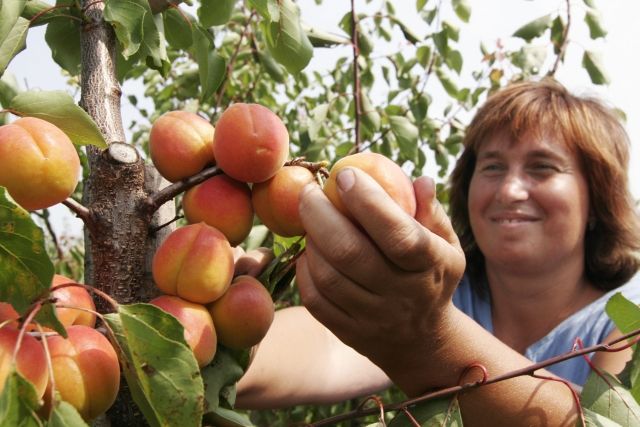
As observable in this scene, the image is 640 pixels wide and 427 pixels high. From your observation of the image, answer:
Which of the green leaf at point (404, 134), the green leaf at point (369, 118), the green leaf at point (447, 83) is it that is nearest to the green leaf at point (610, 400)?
the green leaf at point (404, 134)

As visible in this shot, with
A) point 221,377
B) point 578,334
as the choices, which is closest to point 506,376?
point 221,377

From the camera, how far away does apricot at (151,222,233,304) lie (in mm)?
631

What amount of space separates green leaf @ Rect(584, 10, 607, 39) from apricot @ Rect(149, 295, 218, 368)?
190cm

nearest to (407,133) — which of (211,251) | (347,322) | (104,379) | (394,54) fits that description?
(394,54)

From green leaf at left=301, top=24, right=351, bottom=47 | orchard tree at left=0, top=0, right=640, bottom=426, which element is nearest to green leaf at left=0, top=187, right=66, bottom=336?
orchard tree at left=0, top=0, right=640, bottom=426

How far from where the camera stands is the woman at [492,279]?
28.0 inches

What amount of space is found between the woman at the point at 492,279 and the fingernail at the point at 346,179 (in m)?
0.05

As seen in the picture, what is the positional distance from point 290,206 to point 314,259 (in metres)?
0.07

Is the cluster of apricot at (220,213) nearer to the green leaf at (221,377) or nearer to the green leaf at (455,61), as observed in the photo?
the green leaf at (221,377)

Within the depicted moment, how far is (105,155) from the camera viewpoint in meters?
0.66

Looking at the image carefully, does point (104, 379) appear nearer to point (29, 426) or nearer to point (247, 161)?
point (29, 426)

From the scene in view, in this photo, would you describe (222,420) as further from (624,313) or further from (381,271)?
(624,313)

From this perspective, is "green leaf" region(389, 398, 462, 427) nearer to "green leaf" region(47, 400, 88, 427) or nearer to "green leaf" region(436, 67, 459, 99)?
"green leaf" region(47, 400, 88, 427)

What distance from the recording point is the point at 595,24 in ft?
6.75
